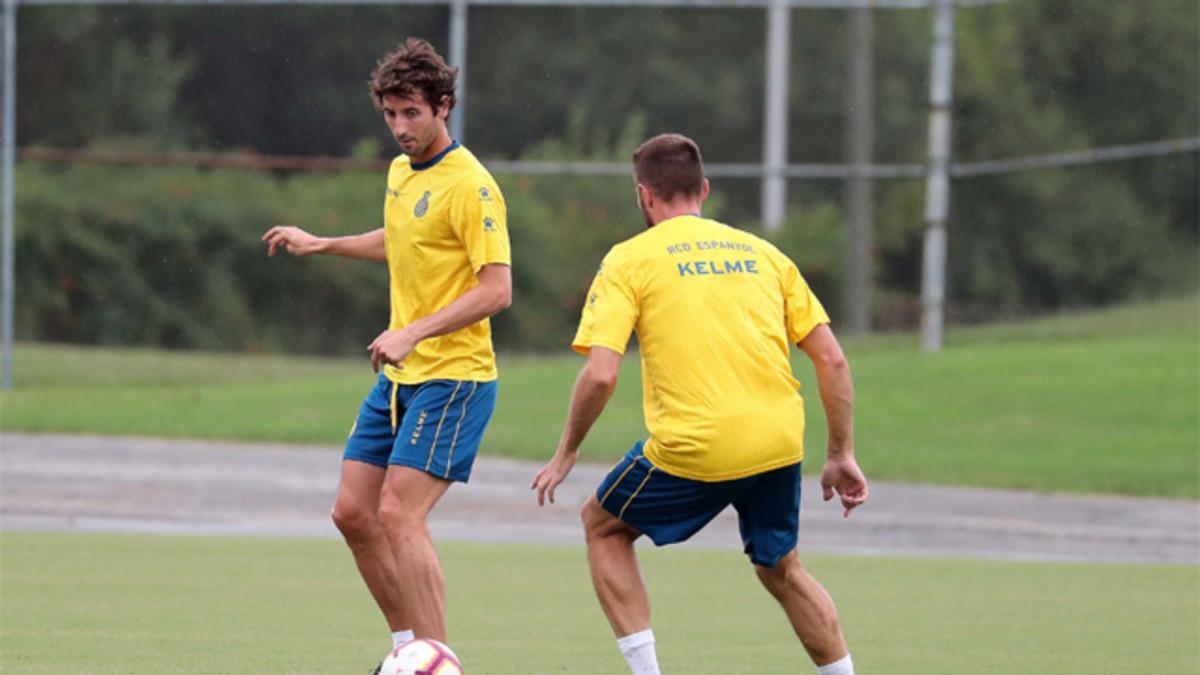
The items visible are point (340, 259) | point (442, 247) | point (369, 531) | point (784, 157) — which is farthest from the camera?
point (784, 157)

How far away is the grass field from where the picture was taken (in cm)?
759

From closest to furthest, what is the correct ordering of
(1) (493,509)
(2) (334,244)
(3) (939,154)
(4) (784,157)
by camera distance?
(2) (334,244), (1) (493,509), (3) (939,154), (4) (784,157)

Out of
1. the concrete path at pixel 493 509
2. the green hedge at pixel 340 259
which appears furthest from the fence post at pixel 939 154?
the concrete path at pixel 493 509

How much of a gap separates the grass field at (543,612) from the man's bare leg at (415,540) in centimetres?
66

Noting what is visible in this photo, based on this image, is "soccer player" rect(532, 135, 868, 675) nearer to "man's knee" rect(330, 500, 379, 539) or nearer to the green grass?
"man's knee" rect(330, 500, 379, 539)

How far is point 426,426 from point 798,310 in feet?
4.35

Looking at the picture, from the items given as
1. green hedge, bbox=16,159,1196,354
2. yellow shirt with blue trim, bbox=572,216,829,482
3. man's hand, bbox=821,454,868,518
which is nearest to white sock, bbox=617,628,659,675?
yellow shirt with blue trim, bbox=572,216,829,482

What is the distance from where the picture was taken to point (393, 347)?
6.22 metres

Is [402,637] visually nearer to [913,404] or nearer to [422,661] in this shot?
[422,661]

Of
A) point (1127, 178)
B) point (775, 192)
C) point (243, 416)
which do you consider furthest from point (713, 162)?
point (243, 416)

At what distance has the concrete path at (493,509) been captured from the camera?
13594mm

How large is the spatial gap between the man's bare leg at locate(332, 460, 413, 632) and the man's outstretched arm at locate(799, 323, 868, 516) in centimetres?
157

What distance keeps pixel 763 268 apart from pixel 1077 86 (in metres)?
20.4

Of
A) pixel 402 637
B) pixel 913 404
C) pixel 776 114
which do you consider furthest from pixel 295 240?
pixel 776 114
